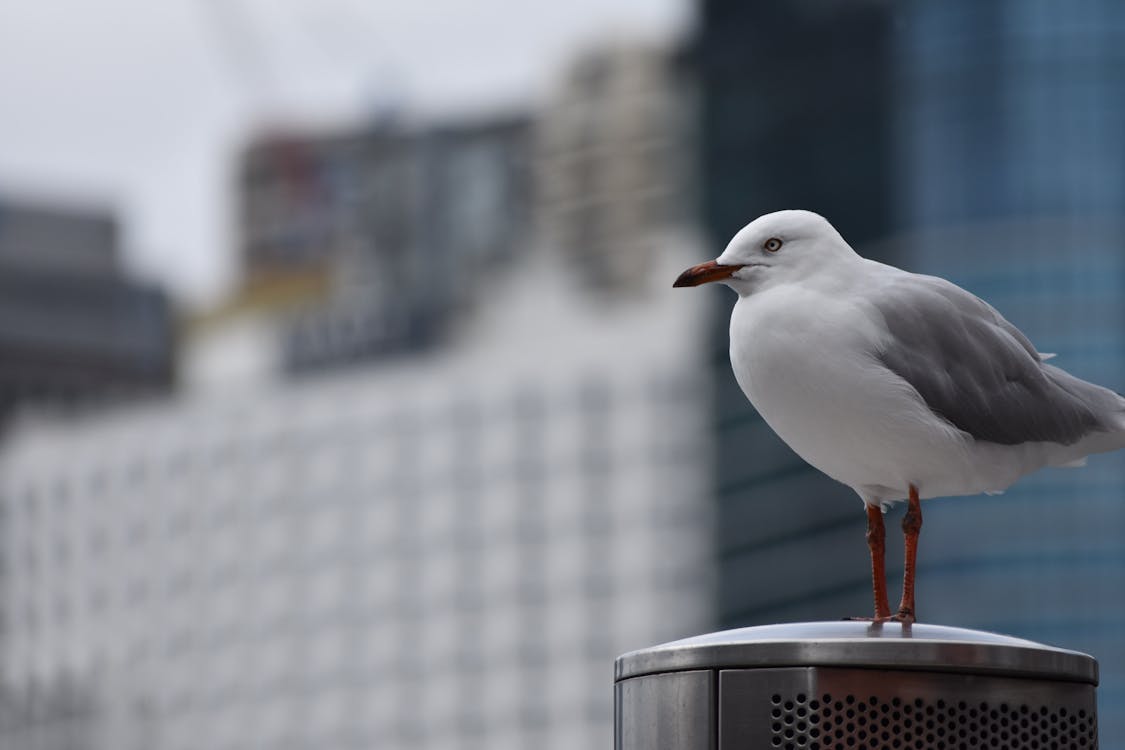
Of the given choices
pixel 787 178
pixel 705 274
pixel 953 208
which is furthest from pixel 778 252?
pixel 787 178

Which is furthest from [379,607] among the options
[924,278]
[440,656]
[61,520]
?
[924,278]

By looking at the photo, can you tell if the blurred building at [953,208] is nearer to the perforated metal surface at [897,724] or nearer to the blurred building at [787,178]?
the blurred building at [787,178]

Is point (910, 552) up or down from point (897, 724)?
up

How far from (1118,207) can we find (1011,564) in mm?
15201

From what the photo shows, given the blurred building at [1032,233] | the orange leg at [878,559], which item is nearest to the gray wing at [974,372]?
the orange leg at [878,559]

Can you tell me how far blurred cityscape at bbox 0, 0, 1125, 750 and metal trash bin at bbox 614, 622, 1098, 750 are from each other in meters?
77.4

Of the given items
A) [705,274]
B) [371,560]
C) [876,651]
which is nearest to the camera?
[876,651]

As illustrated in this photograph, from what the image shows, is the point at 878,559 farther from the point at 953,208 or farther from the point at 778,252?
the point at 953,208

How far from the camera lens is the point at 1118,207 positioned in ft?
305

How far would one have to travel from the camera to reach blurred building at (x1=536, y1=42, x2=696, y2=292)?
181m

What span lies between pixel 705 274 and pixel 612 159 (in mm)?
174944

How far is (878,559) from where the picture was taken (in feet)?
28.7

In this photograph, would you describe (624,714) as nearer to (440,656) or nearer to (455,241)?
(440,656)

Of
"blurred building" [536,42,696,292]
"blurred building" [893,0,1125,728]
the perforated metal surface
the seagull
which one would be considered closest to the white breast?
the seagull
